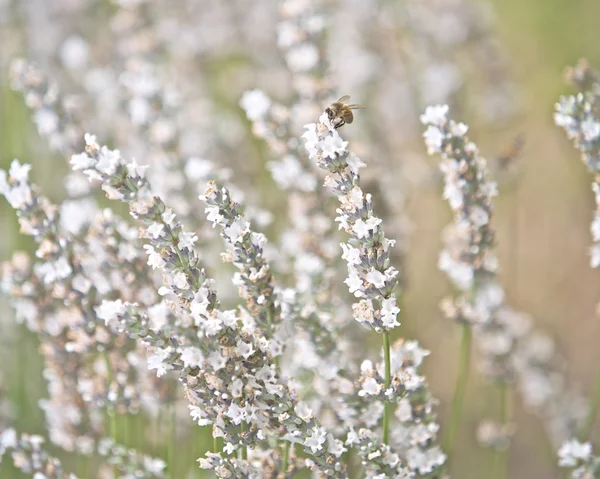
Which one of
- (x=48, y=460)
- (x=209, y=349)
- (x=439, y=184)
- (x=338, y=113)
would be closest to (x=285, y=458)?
(x=209, y=349)

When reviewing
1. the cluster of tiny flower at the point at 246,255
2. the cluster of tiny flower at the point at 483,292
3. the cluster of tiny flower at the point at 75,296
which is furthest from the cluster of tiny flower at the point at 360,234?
the cluster of tiny flower at the point at 75,296

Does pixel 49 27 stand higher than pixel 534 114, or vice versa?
pixel 534 114

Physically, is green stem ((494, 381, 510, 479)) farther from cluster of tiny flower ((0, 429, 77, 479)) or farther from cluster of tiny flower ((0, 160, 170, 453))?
cluster of tiny flower ((0, 429, 77, 479))

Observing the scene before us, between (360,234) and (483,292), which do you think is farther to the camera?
(483,292)

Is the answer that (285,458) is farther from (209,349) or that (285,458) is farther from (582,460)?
(582,460)

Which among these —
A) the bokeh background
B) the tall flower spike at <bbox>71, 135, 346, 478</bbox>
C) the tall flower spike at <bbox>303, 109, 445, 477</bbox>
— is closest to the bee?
the tall flower spike at <bbox>303, 109, 445, 477</bbox>

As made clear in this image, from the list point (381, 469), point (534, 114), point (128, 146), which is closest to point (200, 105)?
point (128, 146)

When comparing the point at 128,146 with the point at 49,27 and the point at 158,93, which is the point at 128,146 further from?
the point at 49,27

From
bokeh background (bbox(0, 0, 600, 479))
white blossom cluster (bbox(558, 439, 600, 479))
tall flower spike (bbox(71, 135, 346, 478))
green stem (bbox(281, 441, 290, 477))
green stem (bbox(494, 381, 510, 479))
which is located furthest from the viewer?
bokeh background (bbox(0, 0, 600, 479))
